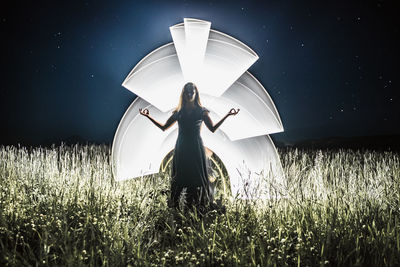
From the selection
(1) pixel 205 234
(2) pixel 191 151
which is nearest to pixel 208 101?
(2) pixel 191 151

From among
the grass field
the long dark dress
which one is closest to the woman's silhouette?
the long dark dress

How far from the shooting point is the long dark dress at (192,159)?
4.76 metres

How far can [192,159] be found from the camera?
4.77 metres

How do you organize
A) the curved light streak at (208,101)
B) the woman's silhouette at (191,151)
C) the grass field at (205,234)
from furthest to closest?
the curved light streak at (208,101), the woman's silhouette at (191,151), the grass field at (205,234)

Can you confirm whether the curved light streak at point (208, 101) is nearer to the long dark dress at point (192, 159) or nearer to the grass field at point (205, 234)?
the long dark dress at point (192, 159)

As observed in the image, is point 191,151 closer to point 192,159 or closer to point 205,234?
point 192,159

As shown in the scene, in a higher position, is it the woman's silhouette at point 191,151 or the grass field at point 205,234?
the woman's silhouette at point 191,151

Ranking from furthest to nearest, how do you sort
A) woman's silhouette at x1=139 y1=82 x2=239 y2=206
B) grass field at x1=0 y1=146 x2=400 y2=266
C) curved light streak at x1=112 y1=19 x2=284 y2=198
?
curved light streak at x1=112 y1=19 x2=284 y2=198, woman's silhouette at x1=139 y1=82 x2=239 y2=206, grass field at x1=0 y1=146 x2=400 y2=266

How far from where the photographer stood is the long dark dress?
4.76 meters

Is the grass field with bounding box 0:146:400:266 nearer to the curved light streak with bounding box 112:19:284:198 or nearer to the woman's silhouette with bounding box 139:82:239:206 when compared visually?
the woman's silhouette with bounding box 139:82:239:206

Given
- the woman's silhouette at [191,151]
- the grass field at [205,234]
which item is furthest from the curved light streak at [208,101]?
the grass field at [205,234]

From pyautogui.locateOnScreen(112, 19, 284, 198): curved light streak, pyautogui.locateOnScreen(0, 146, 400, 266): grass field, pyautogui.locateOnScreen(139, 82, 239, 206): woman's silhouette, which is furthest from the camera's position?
pyautogui.locateOnScreen(112, 19, 284, 198): curved light streak

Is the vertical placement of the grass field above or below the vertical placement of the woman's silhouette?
below

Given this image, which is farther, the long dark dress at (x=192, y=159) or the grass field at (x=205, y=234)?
the long dark dress at (x=192, y=159)
